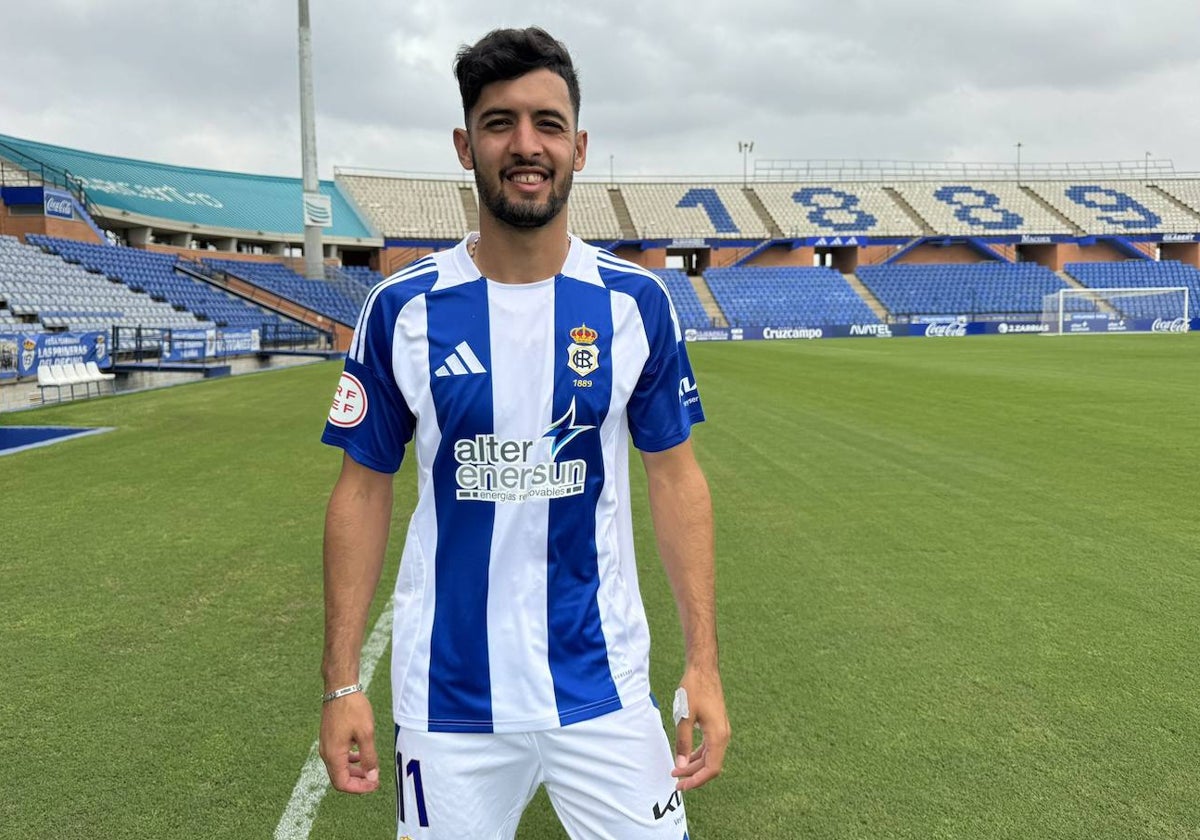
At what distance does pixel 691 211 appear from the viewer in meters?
52.9

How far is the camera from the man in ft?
5.07

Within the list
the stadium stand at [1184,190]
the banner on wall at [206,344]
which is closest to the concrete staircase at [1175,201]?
the stadium stand at [1184,190]

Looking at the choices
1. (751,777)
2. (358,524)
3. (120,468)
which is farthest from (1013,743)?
(120,468)

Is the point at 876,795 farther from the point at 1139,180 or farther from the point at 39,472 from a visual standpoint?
the point at 1139,180

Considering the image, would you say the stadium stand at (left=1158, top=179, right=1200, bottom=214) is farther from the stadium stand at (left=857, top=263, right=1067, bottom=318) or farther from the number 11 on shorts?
the number 11 on shorts

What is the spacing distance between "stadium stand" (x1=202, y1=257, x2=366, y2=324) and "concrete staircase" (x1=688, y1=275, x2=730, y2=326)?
1931 centimetres

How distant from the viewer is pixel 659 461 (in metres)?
1.77

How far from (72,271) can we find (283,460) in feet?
67.4

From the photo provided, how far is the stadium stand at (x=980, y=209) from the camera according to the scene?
52.8 m

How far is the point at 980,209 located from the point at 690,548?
60638 mm

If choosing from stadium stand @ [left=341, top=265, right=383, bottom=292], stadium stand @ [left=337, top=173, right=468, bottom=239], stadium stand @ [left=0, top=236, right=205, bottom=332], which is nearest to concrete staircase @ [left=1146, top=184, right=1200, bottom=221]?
stadium stand @ [left=337, top=173, right=468, bottom=239]

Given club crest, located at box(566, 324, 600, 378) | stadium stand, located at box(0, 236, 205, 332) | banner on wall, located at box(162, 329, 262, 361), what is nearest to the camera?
club crest, located at box(566, 324, 600, 378)

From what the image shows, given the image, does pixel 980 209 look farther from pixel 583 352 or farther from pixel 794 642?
pixel 583 352

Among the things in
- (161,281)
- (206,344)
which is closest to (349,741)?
(206,344)
